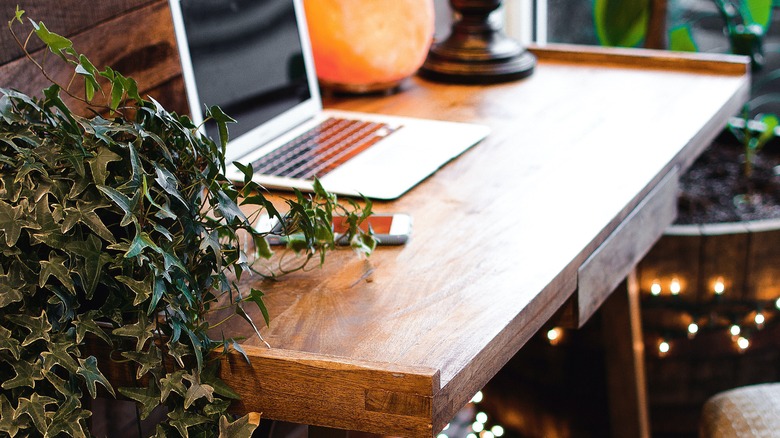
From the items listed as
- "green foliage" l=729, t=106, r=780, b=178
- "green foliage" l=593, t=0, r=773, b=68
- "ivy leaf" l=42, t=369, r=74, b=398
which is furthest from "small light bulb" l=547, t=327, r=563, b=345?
"ivy leaf" l=42, t=369, r=74, b=398

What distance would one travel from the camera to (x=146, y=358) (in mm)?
914

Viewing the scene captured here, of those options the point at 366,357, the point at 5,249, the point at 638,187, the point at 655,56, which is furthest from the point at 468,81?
the point at 5,249

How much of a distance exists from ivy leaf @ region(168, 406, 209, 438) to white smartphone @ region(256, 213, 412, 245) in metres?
0.32

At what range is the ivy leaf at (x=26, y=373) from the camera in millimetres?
875

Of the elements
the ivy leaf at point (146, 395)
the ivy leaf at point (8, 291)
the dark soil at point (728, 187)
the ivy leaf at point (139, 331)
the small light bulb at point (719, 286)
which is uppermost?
the ivy leaf at point (8, 291)

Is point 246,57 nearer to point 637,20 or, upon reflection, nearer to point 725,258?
point 725,258

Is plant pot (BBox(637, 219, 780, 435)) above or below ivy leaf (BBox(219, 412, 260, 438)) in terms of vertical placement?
below

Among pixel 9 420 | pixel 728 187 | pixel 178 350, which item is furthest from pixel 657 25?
pixel 9 420

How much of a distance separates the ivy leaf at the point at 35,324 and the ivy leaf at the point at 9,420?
6 centimetres

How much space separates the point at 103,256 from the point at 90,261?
1 cm

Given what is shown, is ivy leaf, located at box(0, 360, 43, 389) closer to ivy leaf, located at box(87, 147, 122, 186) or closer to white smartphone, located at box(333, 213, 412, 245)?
ivy leaf, located at box(87, 147, 122, 186)

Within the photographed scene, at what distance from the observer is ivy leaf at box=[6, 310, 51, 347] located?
0.87 meters

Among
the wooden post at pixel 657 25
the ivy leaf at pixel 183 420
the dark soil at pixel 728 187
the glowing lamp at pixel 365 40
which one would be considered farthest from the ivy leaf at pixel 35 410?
the wooden post at pixel 657 25

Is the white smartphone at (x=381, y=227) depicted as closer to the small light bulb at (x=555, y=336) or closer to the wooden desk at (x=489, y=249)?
the wooden desk at (x=489, y=249)
